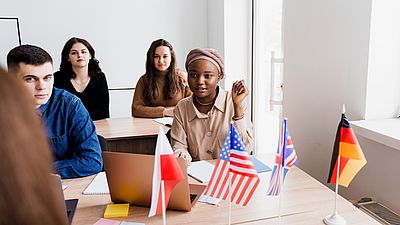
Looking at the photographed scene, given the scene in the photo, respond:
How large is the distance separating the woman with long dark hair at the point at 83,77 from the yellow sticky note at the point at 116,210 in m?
1.87

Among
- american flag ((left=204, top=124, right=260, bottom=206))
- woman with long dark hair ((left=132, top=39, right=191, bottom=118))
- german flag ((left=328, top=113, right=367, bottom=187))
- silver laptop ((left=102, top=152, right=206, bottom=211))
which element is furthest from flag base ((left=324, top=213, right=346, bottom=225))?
woman with long dark hair ((left=132, top=39, right=191, bottom=118))

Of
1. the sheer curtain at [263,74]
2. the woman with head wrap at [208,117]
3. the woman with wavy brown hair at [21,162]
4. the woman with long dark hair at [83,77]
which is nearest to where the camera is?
the woman with wavy brown hair at [21,162]

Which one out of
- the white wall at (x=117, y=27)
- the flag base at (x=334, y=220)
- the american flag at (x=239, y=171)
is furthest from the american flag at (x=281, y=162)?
the white wall at (x=117, y=27)

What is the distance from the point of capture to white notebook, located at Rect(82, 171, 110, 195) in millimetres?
1515

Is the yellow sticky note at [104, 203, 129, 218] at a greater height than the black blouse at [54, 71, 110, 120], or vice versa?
the black blouse at [54, 71, 110, 120]

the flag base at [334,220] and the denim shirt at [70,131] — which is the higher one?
the denim shirt at [70,131]

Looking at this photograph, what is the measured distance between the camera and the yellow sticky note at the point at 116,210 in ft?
4.35

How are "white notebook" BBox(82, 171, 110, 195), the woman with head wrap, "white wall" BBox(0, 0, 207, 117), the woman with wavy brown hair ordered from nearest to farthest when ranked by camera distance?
the woman with wavy brown hair, "white notebook" BBox(82, 171, 110, 195), the woman with head wrap, "white wall" BBox(0, 0, 207, 117)

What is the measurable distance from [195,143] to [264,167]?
42 cm

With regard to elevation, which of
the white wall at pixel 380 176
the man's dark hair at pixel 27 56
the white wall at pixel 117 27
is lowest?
the white wall at pixel 380 176

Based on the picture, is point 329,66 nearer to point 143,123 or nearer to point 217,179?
point 217,179

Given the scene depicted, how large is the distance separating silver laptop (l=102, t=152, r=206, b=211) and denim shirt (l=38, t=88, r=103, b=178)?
1.35 ft

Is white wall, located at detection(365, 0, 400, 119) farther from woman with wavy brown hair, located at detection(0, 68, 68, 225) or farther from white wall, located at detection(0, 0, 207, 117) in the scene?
white wall, located at detection(0, 0, 207, 117)

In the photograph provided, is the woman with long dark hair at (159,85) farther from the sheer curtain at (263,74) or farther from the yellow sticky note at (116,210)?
Answer: the yellow sticky note at (116,210)
